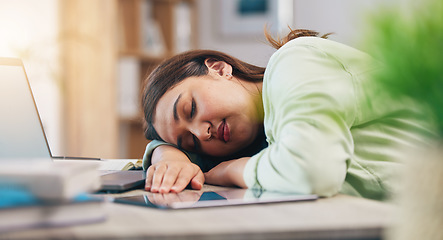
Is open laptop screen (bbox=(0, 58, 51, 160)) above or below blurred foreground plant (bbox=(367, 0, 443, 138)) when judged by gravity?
below

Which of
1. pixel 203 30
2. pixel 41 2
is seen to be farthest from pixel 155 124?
pixel 203 30

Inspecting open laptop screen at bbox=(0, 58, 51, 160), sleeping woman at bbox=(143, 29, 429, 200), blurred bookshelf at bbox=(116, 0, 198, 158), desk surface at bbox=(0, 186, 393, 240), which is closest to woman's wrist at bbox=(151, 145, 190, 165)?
sleeping woman at bbox=(143, 29, 429, 200)

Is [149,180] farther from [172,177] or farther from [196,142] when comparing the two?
[196,142]

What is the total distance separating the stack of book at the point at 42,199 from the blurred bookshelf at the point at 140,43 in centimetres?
305

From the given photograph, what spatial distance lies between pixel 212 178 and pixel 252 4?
3839 mm

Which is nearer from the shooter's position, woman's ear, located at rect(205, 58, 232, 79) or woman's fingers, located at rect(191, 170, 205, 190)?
woman's fingers, located at rect(191, 170, 205, 190)

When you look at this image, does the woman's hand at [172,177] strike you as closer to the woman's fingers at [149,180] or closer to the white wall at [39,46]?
the woman's fingers at [149,180]

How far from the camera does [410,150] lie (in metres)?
0.40

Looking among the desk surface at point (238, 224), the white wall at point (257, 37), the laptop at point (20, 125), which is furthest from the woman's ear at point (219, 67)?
the white wall at point (257, 37)

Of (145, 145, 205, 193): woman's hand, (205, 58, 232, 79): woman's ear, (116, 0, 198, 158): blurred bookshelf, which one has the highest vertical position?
(205, 58, 232, 79): woman's ear

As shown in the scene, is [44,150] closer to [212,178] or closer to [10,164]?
[212,178]

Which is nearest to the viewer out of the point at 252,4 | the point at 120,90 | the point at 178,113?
the point at 178,113

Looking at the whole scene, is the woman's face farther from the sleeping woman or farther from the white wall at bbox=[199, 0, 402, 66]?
the white wall at bbox=[199, 0, 402, 66]

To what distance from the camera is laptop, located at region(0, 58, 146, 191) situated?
0.81 meters
